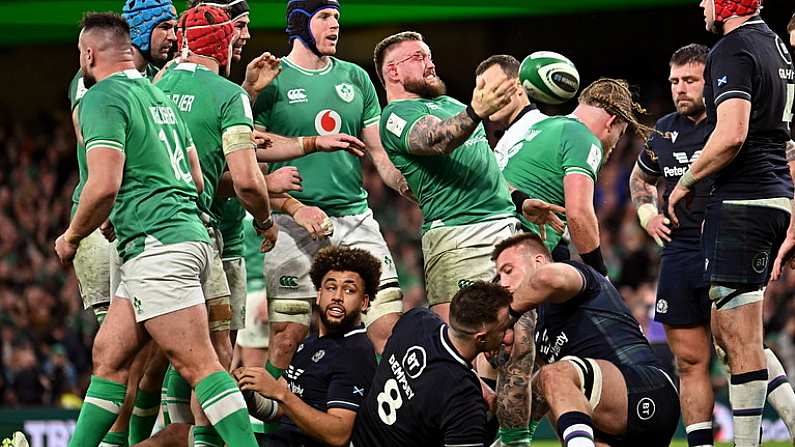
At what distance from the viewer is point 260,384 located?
20.3ft

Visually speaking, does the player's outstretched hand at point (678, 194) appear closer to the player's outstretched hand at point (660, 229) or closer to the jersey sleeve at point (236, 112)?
the player's outstretched hand at point (660, 229)

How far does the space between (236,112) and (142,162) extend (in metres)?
0.74

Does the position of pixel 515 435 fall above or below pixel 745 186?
below

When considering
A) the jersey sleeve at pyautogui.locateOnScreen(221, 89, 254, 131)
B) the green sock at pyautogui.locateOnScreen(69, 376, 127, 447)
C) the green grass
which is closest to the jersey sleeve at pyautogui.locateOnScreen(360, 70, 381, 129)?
the jersey sleeve at pyautogui.locateOnScreen(221, 89, 254, 131)

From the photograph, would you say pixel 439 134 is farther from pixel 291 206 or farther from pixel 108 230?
pixel 108 230

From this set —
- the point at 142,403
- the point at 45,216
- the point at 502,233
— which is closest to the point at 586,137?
the point at 502,233

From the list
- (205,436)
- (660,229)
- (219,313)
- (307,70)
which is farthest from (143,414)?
(660,229)

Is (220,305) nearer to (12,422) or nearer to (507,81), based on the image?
(507,81)

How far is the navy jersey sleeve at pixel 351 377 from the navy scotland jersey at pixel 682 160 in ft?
7.58

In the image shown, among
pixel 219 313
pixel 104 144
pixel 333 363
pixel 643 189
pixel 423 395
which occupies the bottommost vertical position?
pixel 333 363

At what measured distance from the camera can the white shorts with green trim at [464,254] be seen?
7.23m

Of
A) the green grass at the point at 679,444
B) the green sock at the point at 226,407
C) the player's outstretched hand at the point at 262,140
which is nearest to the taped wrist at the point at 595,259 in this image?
the player's outstretched hand at the point at 262,140

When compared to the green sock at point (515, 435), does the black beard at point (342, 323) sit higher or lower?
higher

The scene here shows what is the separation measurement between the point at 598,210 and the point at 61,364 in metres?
6.94
